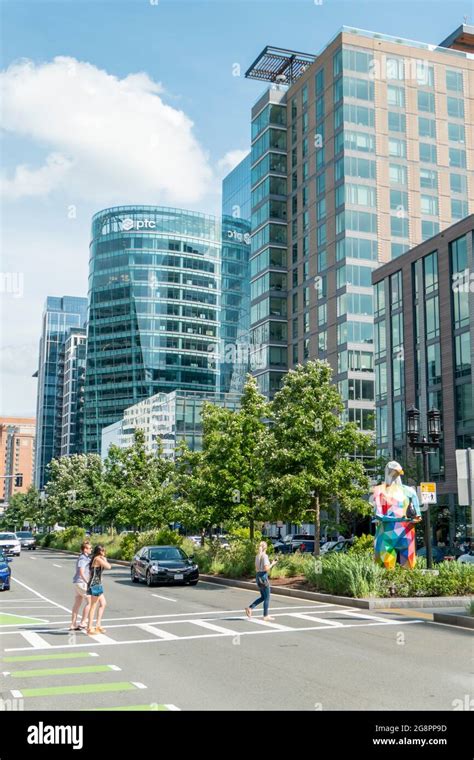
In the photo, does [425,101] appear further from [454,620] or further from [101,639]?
[101,639]

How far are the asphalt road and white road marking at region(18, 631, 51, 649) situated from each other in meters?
0.02

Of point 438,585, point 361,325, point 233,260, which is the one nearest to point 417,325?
point 361,325

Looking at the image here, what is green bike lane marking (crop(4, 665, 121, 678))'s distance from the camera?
34.8ft

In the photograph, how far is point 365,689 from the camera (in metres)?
9.31

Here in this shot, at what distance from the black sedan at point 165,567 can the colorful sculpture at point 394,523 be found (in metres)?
7.96

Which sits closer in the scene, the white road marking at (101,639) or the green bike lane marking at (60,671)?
the green bike lane marking at (60,671)

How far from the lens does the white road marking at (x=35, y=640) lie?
44.3 feet

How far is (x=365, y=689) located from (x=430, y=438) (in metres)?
14.8

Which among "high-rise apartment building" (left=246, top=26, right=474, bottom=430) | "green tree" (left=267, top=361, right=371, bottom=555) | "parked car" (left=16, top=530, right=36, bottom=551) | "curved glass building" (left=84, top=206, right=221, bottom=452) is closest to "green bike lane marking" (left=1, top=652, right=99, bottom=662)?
"green tree" (left=267, top=361, right=371, bottom=555)

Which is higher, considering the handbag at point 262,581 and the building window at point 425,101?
the building window at point 425,101

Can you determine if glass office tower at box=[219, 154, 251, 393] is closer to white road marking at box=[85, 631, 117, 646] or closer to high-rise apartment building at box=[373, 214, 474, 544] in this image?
high-rise apartment building at box=[373, 214, 474, 544]

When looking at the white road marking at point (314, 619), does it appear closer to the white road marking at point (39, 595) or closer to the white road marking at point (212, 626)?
the white road marking at point (212, 626)

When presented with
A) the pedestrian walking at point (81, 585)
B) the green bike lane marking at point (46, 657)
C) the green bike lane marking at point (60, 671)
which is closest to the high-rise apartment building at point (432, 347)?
the pedestrian walking at point (81, 585)
